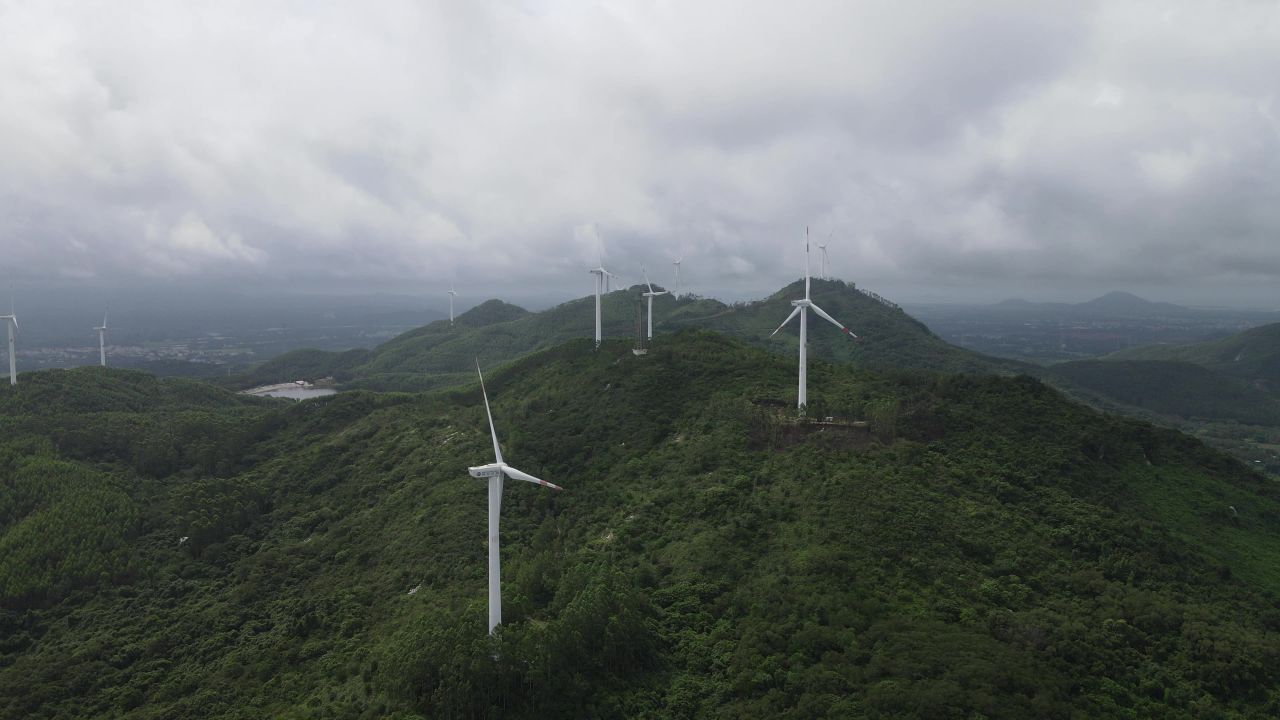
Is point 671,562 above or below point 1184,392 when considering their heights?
below

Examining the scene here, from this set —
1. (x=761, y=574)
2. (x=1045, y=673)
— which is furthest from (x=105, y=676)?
(x=1045, y=673)

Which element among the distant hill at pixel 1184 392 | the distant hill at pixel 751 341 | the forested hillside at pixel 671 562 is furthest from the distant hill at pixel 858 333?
the forested hillside at pixel 671 562

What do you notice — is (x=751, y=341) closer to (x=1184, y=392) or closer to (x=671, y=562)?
(x=671, y=562)

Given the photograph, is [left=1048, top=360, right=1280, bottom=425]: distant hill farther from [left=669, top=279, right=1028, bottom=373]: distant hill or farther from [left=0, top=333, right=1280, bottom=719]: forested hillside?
[left=0, top=333, right=1280, bottom=719]: forested hillside

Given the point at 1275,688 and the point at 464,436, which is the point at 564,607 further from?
the point at 464,436

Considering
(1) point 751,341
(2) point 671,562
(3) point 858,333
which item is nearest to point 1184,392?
(3) point 858,333

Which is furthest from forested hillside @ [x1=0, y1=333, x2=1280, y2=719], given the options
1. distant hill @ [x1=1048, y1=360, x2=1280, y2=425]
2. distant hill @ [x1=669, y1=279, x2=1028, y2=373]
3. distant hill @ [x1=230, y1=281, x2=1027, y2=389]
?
distant hill @ [x1=1048, y1=360, x2=1280, y2=425]
